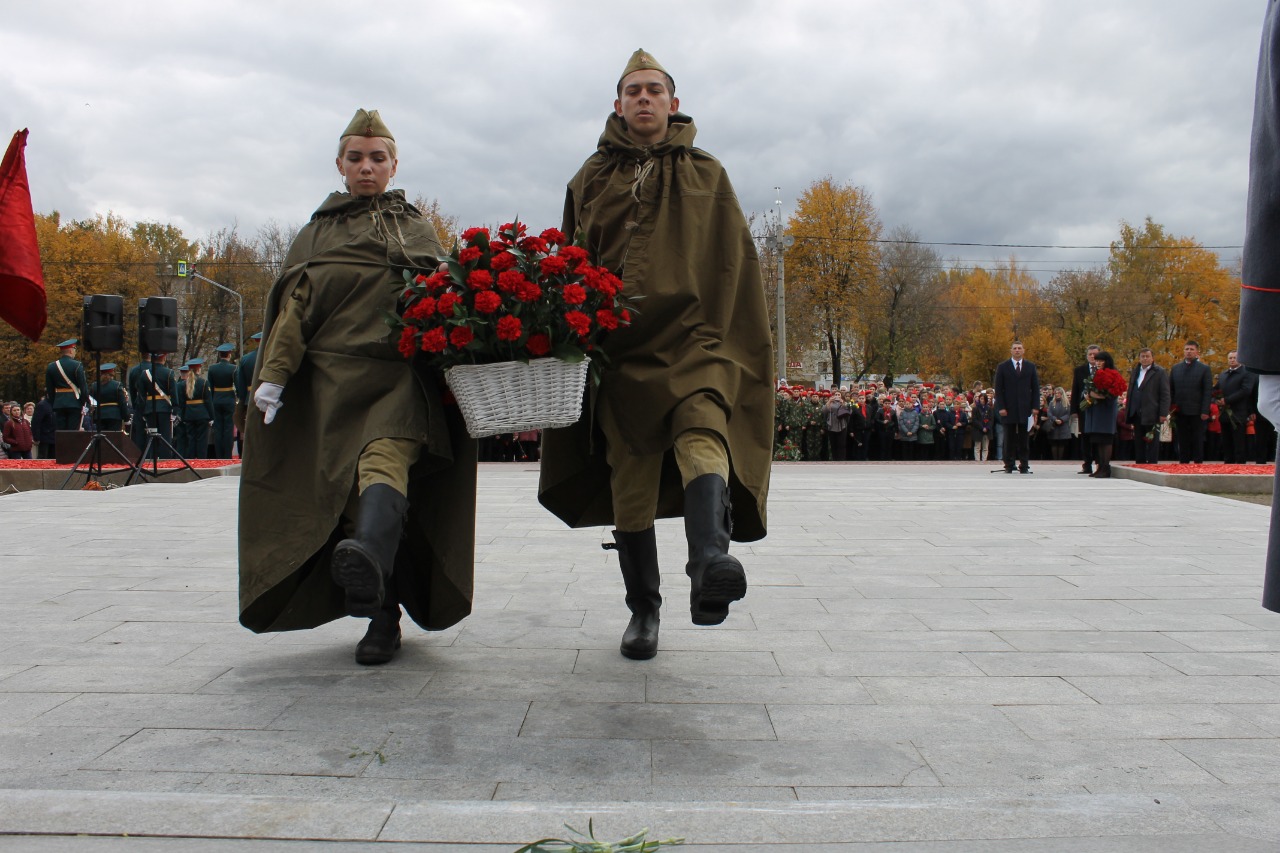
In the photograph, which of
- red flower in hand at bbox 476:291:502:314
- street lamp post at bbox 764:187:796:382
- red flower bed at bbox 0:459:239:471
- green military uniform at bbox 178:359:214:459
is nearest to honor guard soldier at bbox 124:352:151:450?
green military uniform at bbox 178:359:214:459

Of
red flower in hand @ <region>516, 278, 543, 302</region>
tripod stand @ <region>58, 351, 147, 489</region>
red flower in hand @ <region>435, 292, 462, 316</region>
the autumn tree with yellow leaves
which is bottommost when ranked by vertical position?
tripod stand @ <region>58, 351, 147, 489</region>

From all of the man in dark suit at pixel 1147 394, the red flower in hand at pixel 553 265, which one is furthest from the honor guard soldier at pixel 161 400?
the red flower in hand at pixel 553 265

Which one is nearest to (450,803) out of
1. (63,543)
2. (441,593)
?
(441,593)

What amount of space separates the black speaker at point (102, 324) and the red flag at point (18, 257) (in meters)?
9.44

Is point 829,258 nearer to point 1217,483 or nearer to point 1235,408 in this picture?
point 1235,408

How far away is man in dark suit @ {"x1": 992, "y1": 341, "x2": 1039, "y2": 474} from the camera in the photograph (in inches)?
645

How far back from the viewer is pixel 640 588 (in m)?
4.54

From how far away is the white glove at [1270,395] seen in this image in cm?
246

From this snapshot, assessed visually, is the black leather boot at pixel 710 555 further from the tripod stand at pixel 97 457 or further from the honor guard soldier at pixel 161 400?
the honor guard soldier at pixel 161 400

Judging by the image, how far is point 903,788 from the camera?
295 cm

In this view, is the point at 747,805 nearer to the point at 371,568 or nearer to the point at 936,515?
the point at 371,568

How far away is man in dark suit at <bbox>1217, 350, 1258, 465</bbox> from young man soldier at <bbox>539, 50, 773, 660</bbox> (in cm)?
1517

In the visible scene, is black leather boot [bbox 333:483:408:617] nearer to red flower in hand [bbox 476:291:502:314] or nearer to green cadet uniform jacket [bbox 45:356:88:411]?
red flower in hand [bbox 476:291:502:314]

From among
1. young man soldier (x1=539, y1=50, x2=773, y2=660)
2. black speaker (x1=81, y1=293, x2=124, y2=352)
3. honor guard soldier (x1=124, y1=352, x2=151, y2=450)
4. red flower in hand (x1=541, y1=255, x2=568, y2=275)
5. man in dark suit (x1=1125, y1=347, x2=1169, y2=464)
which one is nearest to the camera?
red flower in hand (x1=541, y1=255, x2=568, y2=275)
